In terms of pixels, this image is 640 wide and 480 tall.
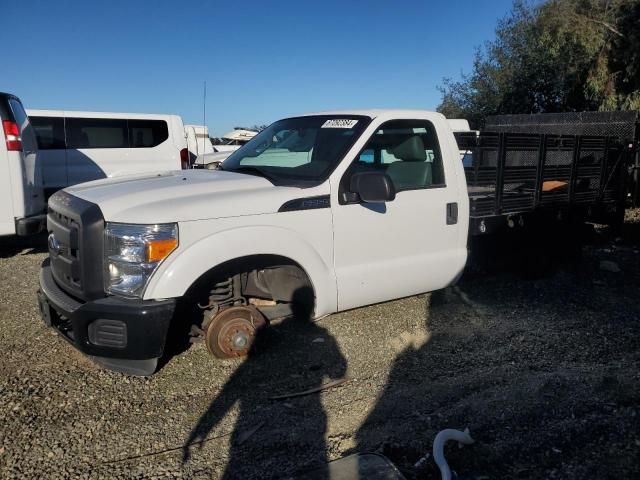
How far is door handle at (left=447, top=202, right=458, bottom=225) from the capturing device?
175 inches

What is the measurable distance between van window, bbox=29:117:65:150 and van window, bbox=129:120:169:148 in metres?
1.18

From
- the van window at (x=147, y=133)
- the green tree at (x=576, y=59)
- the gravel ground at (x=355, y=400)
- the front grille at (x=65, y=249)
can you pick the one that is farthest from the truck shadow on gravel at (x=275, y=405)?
the green tree at (x=576, y=59)

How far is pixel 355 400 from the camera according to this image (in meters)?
3.51

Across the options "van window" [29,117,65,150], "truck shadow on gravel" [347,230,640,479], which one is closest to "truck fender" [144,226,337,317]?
"truck shadow on gravel" [347,230,640,479]

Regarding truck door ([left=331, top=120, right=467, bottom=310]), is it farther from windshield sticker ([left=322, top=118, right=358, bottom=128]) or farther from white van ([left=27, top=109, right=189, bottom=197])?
white van ([left=27, top=109, right=189, bottom=197])

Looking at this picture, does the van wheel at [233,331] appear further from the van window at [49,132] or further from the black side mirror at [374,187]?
the van window at [49,132]

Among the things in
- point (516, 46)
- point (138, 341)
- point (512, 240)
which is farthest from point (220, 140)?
point (138, 341)

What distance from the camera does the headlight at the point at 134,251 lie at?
3207mm

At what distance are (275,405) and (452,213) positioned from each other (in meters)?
2.16

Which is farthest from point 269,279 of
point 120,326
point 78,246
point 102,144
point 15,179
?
point 102,144

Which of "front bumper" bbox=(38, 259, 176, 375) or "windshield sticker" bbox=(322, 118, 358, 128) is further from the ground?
"windshield sticker" bbox=(322, 118, 358, 128)

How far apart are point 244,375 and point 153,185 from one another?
4.88ft

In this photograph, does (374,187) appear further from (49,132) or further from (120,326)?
(49,132)

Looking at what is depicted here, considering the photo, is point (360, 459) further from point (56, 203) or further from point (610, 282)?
point (610, 282)
